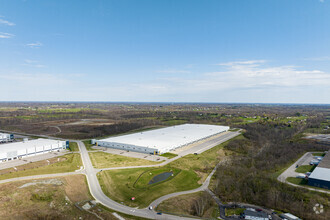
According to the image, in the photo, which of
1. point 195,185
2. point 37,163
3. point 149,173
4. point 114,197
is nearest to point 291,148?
point 195,185

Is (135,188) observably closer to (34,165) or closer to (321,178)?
(34,165)

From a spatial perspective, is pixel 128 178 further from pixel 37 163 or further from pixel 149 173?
pixel 37 163

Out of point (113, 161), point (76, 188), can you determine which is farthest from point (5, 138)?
point (76, 188)

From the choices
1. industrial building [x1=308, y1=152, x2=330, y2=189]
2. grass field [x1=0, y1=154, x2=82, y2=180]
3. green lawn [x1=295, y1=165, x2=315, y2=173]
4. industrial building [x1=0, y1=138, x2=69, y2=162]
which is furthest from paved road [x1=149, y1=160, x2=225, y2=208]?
industrial building [x1=0, y1=138, x2=69, y2=162]

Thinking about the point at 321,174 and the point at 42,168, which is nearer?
the point at 321,174

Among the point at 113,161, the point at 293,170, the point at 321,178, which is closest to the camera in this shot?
the point at 321,178

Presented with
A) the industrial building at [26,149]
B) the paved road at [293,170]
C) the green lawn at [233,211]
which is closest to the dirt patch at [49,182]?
the industrial building at [26,149]
